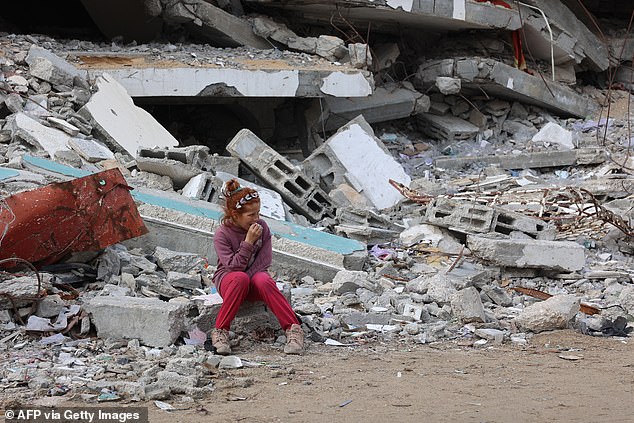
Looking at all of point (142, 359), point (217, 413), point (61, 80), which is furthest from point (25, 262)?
point (61, 80)

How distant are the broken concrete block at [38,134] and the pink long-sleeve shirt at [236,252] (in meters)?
3.78

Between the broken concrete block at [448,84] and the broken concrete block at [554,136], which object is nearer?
the broken concrete block at [554,136]

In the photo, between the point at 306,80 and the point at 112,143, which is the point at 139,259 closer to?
the point at 112,143

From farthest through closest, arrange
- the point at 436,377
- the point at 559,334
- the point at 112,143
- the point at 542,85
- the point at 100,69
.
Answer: the point at 542,85, the point at 100,69, the point at 112,143, the point at 559,334, the point at 436,377

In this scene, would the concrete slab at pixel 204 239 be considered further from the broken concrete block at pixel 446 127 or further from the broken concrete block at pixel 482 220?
the broken concrete block at pixel 446 127

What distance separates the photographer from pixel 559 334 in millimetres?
6059

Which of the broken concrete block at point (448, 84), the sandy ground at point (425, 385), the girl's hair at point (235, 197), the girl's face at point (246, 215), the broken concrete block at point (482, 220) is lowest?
the sandy ground at point (425, 385)

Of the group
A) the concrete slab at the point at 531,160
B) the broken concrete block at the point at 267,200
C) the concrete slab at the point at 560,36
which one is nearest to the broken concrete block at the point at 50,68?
the broken concrete block at the point at 267,200

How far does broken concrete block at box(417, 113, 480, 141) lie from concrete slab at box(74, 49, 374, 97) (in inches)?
104

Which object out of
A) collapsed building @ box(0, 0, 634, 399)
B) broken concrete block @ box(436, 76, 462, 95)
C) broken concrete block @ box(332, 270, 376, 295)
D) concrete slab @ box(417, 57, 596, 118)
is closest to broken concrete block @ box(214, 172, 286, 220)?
collapsed building @ box(0, 0, 634, 399)

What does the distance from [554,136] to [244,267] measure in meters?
9.96

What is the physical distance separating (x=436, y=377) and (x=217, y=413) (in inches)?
52.5

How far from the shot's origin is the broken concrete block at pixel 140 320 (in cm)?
507

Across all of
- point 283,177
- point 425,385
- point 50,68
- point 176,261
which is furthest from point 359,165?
point 425,385
